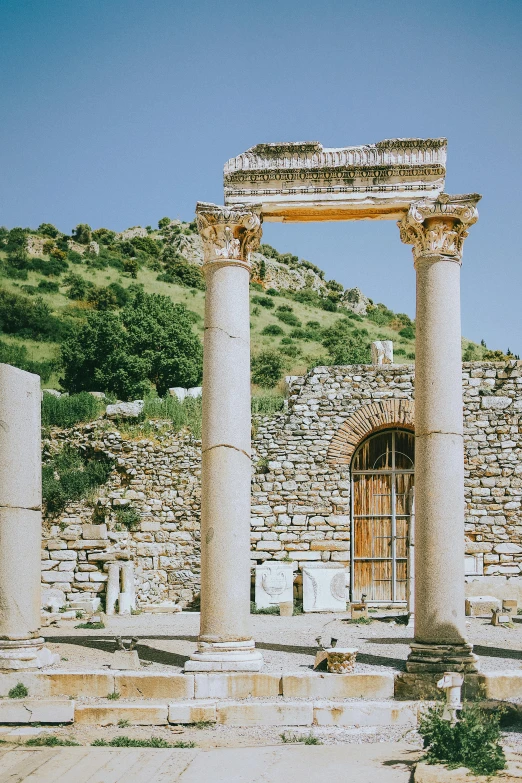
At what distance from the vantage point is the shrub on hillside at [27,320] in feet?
162

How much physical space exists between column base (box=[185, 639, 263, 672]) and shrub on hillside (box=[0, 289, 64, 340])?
40155 millimetres

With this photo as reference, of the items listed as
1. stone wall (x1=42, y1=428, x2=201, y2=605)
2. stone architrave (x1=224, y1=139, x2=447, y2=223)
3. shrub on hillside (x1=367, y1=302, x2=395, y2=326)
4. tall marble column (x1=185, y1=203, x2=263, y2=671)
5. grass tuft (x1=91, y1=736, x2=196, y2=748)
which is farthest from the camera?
shrub on hillside (x1=367, y1=302, x2=395, y2=326)

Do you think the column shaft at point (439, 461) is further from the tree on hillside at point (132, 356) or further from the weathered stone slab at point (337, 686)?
the tree on hillside at point (132, 356)

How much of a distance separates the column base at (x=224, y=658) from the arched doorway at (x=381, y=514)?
1069 cm

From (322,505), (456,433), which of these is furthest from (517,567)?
(456,433)

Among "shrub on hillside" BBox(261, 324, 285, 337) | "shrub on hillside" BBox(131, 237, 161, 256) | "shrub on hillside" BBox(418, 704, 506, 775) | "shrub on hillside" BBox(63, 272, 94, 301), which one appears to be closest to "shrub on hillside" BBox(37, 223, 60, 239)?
"shrub on hillside" BBox(131, 237, 161, 256)

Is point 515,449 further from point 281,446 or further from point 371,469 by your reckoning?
point 281,446

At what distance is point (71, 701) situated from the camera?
32.6 ft

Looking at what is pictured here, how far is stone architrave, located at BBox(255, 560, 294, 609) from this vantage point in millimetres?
20375

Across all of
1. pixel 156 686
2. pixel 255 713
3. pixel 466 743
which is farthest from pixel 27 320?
pixel 466 743

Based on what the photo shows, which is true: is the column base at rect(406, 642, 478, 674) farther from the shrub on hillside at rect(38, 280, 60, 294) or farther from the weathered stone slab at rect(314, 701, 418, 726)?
the shrub on hillside at rect(38, 280, 60, 294)

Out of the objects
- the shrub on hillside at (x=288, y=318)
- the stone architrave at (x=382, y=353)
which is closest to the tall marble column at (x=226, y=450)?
the stone architrave at (x=382, y=353)

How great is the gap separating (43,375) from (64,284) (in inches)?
648

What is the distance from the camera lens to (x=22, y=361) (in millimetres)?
44375
